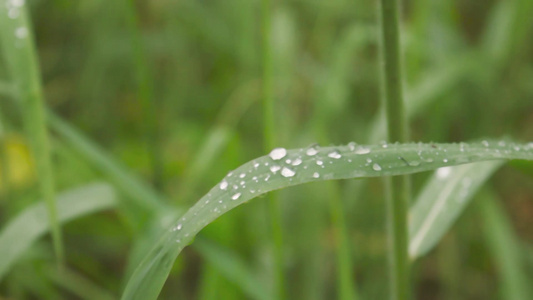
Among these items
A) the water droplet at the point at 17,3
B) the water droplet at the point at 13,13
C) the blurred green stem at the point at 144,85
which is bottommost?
the water droplet at the point at 13,13

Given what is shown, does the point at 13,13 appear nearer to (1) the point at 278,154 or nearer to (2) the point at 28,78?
(2) the point at 28,78

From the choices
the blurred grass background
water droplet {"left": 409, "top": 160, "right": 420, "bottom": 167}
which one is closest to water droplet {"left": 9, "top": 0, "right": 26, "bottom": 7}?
the blurred grass background

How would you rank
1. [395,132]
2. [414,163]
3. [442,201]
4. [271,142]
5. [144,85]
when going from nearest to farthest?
[414,163] < [395,132] < [442,201] < [271,142] < [144,85]

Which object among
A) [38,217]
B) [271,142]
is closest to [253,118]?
[271,142]

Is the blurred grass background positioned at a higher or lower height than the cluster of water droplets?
higher

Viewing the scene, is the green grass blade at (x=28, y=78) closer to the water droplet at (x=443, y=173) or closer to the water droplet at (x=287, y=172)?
the water droplet at (x=287, y=172)

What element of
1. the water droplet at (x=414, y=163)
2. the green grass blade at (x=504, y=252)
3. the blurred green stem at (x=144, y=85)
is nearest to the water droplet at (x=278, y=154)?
the water droplet at (x=414, y=163)

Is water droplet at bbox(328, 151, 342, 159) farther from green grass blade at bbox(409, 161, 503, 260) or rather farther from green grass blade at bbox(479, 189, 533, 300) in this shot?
green grass blade at bbox(479, 189, 533, 300)
